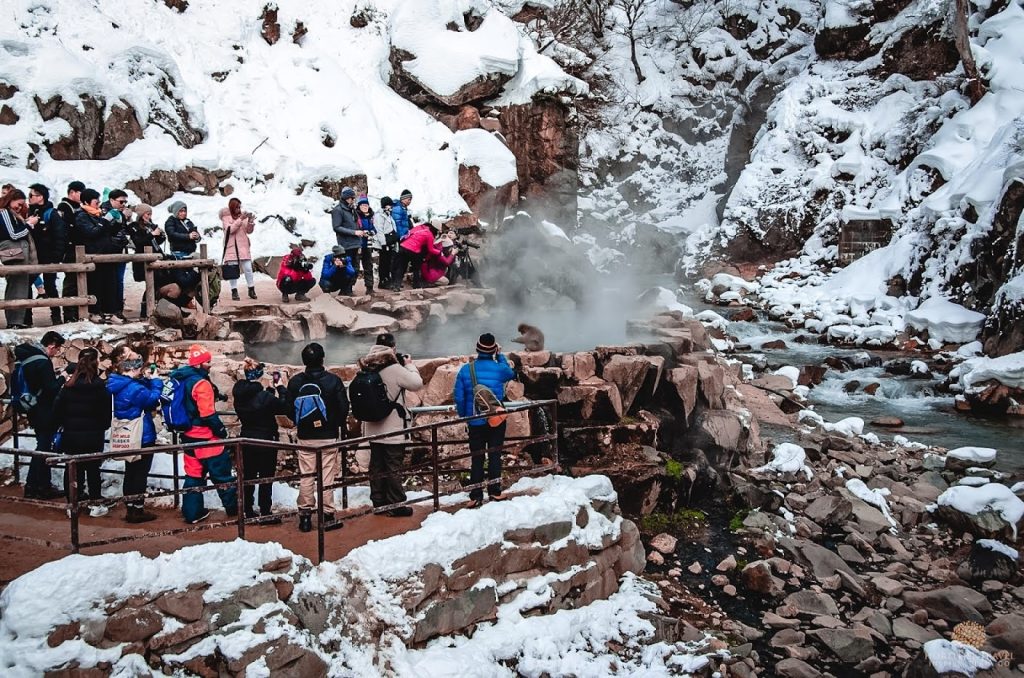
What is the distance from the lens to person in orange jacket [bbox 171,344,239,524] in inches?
250

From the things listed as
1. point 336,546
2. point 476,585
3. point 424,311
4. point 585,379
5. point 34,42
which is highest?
point 34,42

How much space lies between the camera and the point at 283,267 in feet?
40.8

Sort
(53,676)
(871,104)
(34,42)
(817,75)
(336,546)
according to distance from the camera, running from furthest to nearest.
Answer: (817,75)
(871,104)
(34,42)
(336,546)
(53,676)

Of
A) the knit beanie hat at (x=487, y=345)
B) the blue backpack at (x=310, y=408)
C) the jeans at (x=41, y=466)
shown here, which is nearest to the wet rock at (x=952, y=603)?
the knit beanie hat at (x=487, y=345)

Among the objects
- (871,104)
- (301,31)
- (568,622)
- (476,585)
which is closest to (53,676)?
(476,585)

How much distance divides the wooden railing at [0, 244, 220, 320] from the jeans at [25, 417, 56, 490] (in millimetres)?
2405

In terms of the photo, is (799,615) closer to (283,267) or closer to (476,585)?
(476,585)

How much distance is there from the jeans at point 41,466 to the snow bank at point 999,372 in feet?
49.9

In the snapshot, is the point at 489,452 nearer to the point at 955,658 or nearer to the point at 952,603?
the point at 955,658

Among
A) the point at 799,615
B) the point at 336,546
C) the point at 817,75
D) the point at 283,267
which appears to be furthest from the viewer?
the point at 817,75

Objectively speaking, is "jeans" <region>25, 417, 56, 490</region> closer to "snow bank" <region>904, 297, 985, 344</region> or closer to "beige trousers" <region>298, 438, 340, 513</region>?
"beige trousers" <region>298, 438, 340, 513</region>

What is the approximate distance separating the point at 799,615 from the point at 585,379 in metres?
3.63

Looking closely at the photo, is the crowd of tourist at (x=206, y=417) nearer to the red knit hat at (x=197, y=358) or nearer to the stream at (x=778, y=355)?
the red knit hat at (x=197, y=358)

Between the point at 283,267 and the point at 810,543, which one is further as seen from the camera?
the point at 283,267
